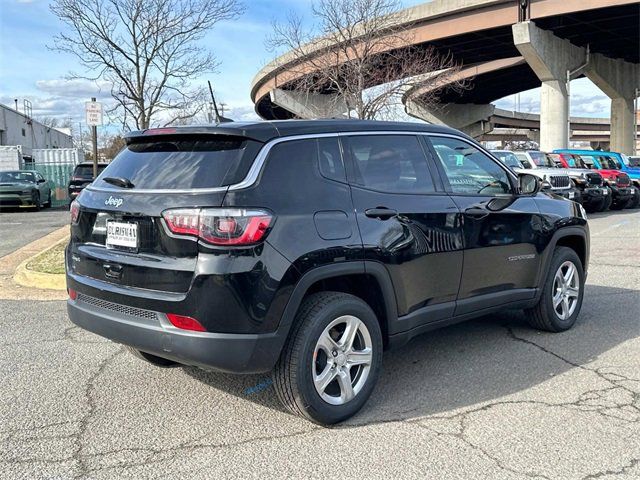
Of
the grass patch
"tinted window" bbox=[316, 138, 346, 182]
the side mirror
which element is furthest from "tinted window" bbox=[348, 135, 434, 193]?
the grass patch

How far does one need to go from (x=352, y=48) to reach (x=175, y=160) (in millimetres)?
21086

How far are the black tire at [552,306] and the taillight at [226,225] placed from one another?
10.2 feet

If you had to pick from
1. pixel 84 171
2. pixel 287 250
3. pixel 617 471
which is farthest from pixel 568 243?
pixel 84 171

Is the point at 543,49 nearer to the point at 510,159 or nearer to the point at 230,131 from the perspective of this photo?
the point at 510,159

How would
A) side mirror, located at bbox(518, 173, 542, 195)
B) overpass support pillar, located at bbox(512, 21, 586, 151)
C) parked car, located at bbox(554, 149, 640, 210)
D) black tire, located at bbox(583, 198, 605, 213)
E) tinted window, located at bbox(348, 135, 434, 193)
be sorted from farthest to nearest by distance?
overpass support pillar, located at bbox(512, 21, 586, 151), parked car, located at bbox(554, 149, 640, 210), black tire, located at bbox(583, 198, 605, 213), side mirror, located at bbox(518, 173, 542, 195), tinted window, located at bbox(348, 135, 434, 193)

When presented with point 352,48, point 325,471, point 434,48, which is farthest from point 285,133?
point 434,48

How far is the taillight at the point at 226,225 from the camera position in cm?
329

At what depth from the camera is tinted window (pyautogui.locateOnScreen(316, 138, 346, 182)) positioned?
3823 mm

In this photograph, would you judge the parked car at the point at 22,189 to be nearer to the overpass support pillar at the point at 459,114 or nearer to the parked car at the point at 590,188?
the parked car at the point at 590,188

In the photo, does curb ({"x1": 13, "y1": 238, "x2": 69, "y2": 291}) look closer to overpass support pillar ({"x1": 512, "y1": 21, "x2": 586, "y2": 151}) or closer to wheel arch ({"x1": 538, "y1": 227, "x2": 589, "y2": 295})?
wheel arch ({"x1": 538, "y1": 227, "x2": 589, "y2": 295})

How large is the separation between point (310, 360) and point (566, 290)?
3154 mm

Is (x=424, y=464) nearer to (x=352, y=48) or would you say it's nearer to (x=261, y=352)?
(x=261, y=352)

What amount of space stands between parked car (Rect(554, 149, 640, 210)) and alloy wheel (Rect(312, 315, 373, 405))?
17.2m

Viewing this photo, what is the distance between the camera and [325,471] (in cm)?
316
